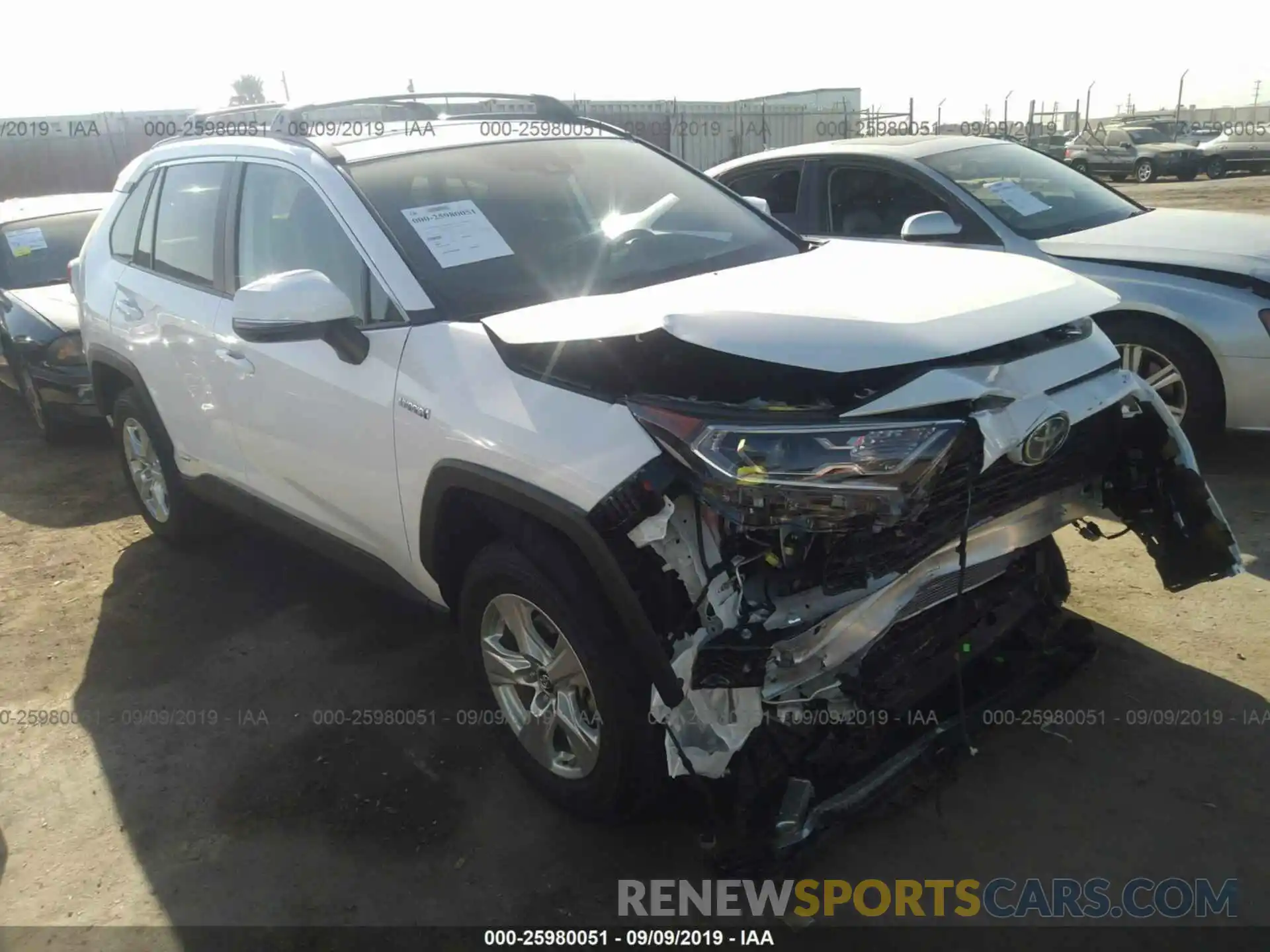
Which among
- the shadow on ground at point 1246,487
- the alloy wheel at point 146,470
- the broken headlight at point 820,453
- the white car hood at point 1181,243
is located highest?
the white car hood at point 1181,243

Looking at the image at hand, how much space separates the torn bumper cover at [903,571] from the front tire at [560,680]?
0.61ft

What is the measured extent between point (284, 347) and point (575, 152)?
Result: 132 cm

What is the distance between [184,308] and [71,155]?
67.7 ft

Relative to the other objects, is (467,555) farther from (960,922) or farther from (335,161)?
(960,922)

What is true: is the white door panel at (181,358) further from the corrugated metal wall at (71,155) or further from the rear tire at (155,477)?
the corrugated metal wall at (71,155)

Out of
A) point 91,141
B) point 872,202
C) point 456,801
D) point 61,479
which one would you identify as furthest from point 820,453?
point 91,141

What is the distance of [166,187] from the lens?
176 inches

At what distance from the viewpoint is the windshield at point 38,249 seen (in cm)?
746

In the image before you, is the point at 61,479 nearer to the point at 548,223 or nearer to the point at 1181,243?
the point at 548,223

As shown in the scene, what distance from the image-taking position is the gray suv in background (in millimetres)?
25219

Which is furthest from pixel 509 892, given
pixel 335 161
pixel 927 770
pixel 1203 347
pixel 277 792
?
pixel 1203 347

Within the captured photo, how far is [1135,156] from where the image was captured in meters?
25.9

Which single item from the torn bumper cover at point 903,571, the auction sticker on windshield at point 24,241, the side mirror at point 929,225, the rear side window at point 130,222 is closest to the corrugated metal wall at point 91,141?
the auction sticker on windshield at point 24,241

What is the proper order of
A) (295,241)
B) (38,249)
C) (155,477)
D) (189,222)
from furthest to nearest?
(38,249)
(155,477)
(189,222)
(295,241)
